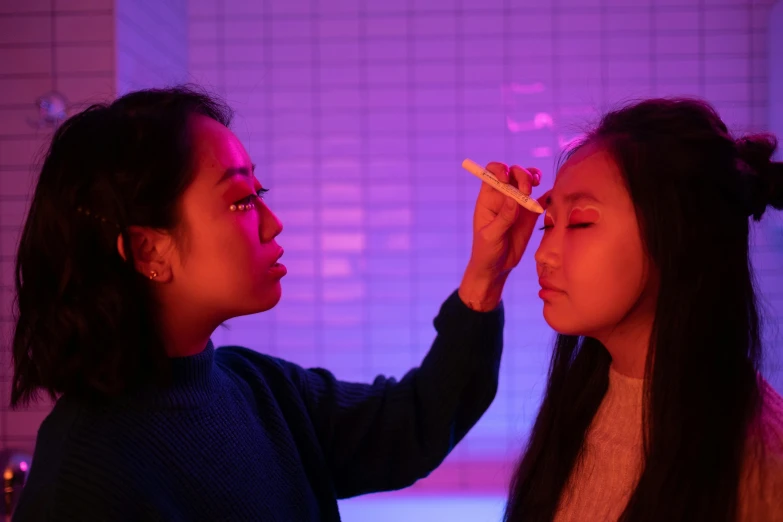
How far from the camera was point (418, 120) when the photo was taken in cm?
243

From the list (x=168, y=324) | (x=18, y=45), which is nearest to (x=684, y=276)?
(x=168, y=324)

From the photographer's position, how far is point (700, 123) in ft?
2.86

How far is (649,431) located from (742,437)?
0.34 ft

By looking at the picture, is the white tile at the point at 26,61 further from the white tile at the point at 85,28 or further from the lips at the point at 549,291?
the lips at the point at 549,291

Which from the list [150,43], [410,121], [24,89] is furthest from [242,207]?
[410,121]

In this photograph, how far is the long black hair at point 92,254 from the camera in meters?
0.81

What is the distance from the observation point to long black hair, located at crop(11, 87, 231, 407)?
32.0 inches

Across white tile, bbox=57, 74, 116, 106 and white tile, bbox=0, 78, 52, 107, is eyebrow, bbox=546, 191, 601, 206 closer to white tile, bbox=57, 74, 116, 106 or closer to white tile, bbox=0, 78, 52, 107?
white tile, bbox=57, 74, 116, 106

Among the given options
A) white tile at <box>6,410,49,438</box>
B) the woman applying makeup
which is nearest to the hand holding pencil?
the woman applying makeup

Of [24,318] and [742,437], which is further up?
[24,318]

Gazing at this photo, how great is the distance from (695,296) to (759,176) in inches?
7.0

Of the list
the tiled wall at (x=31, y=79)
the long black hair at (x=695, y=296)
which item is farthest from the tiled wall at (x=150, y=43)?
the long black hair at (x=695, y=296)

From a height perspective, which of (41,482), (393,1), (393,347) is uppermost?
(393,1)

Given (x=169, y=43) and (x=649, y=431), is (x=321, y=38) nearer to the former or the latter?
(x=169, y=43)
